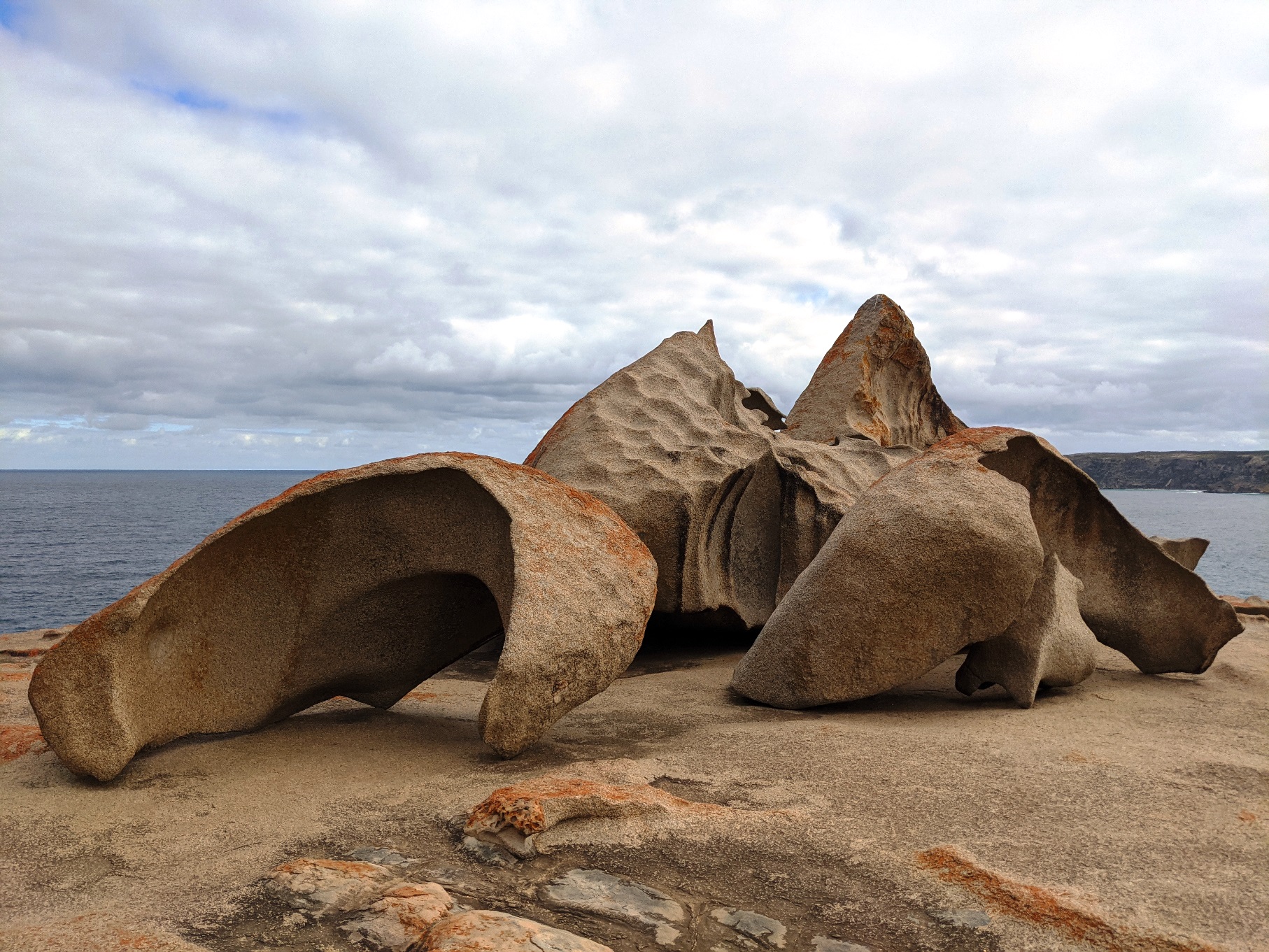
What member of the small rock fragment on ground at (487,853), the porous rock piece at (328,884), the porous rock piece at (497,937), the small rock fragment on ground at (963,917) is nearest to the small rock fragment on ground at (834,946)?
the small rock fragment on ground at (963,917)

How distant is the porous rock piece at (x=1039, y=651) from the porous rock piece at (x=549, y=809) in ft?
8.26

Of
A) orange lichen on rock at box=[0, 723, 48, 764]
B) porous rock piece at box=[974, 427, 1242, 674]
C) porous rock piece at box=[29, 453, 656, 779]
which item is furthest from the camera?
porous rock piece at box=[974, 427, 1242, 674]

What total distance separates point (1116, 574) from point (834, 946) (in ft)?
15.0

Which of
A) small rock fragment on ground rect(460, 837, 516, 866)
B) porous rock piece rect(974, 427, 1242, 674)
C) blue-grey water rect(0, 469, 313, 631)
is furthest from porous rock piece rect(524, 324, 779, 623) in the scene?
blue-grey water rect(0, 469, 313, 631)

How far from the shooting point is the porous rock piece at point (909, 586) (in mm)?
4758

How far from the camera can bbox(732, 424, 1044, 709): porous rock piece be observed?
15.6ft

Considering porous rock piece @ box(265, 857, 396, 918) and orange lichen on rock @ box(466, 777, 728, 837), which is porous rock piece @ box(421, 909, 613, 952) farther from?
orange lichen on rock @ box(466, 777, 728, 837)

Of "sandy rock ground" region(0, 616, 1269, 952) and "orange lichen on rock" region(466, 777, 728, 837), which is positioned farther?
"orange lichen on rock" region(466, 777, 728, 837)

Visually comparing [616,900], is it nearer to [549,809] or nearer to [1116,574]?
[549,809]

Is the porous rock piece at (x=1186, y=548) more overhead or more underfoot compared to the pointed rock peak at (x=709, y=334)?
more underfoot

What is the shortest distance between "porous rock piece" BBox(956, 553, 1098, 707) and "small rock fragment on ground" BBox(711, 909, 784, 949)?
298 centimetres

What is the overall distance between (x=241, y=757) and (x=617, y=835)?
1.97m

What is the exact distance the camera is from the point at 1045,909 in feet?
8.09

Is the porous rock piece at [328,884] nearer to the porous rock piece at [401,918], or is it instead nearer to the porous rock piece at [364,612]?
the porous rock piece at [401,918]
